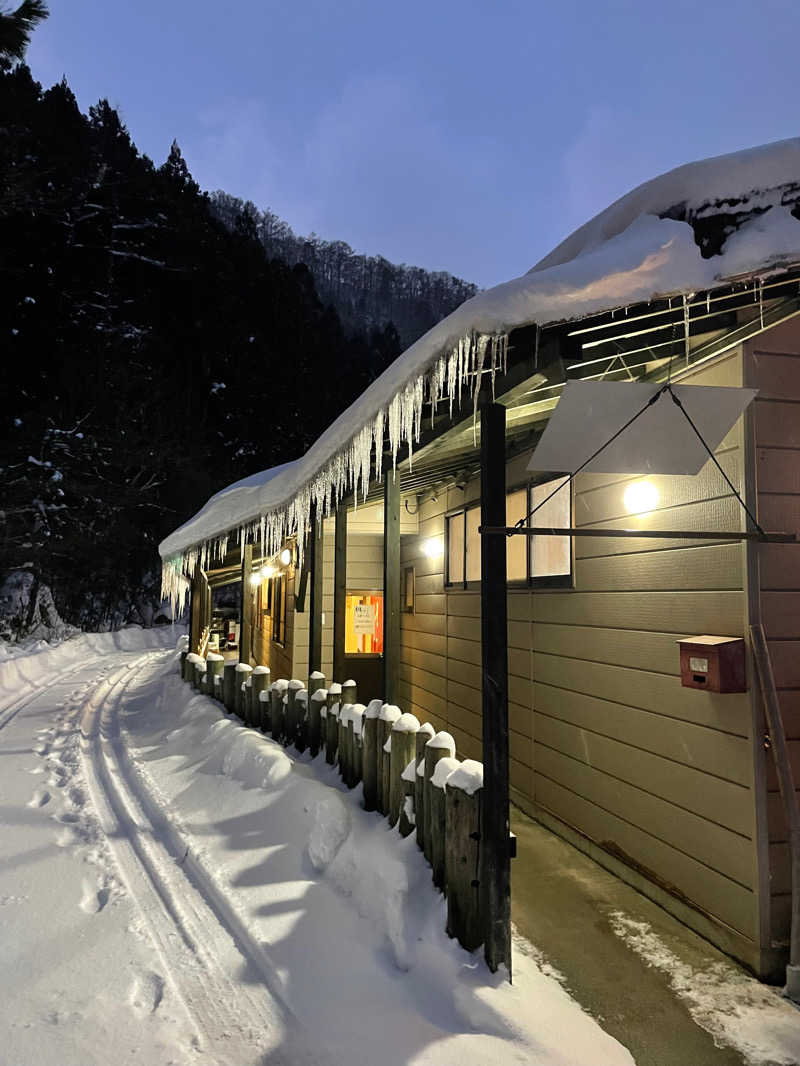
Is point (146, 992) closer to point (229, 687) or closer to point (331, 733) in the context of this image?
point (331, 733)

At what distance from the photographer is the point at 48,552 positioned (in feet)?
82.3

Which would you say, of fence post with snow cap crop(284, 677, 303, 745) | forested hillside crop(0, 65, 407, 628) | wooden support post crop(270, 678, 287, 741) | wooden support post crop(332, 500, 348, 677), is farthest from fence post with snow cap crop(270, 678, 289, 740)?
forested hillside crop(0, 65, 407, 628)

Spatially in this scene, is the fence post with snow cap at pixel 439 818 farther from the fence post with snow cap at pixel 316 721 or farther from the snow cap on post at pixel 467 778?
the fence post with snow cap at pixel 316 721

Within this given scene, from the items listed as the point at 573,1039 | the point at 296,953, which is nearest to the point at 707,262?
the point at 573,1039

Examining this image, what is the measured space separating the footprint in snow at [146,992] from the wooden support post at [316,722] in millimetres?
2842

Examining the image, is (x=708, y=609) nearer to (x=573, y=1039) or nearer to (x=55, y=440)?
(x=573, y=1039)

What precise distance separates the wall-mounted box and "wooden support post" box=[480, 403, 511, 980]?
1.19m

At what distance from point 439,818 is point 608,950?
1140mm

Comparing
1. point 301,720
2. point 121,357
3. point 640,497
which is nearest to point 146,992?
point 301,720

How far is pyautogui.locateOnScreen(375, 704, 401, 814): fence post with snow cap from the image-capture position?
426cm

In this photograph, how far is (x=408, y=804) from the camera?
12.6ft

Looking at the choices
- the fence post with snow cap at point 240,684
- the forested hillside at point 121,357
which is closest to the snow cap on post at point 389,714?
the fence post with snow cap at point 240,684

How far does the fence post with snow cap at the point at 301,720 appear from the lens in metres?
6.07

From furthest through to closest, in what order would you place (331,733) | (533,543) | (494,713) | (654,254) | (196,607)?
1. (196,607)
2. (533,543)
3. (331,733)
4. (494,713)
5. (654,254)
